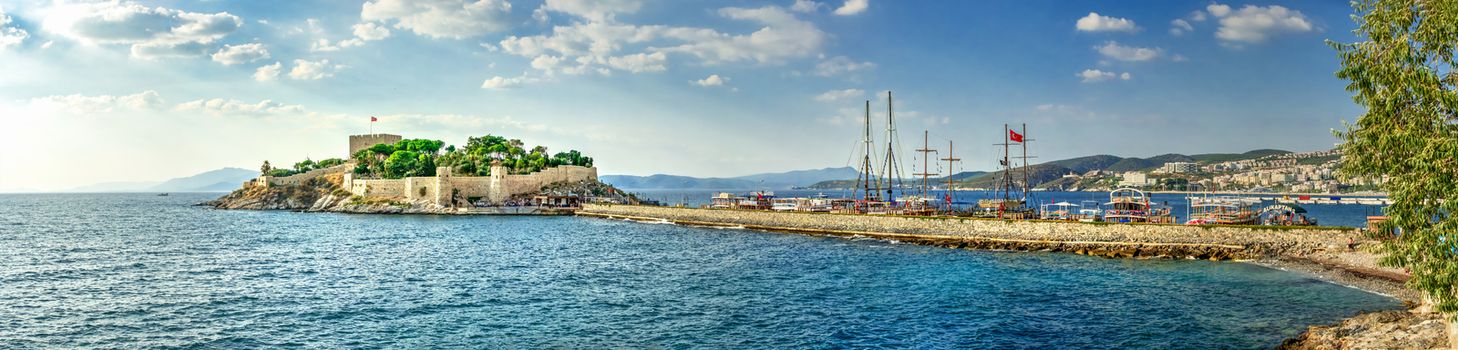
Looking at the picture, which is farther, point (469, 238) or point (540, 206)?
point (540, 206)

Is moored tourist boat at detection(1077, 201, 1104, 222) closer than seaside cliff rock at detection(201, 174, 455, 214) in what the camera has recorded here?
Yes

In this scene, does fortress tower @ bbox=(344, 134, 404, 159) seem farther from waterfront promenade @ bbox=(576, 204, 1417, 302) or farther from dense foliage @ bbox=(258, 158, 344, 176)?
waterfront promenade @ bbox=(576, 204, 1417, 302)

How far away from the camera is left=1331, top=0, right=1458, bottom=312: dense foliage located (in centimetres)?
1196

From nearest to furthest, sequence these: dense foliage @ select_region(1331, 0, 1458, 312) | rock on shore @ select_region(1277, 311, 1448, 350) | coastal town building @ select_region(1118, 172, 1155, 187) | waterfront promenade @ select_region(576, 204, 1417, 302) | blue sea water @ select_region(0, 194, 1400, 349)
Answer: dense foliage @ select_region(1331, 0, 1458, 312) → rock on shore @ select_region(1277, 311, 1448, 350) → blue sea water @ select_region(0, 194, 1400, 349) → waterfront promenade @ select_region(576, 204, 1417, 302) → coastal town building @ select_region(1118, 172, 1155, 187)

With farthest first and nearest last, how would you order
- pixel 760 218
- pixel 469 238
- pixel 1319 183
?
1. pixel 1319 183
2. pixel 760 218
3. pixel 469 238

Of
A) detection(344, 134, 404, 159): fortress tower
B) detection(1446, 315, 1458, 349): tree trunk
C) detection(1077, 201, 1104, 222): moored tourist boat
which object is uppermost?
detection(344, 134, 404, 159): fortress tower

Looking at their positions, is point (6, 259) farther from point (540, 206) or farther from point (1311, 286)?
point (1311, 286)

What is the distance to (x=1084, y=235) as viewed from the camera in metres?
42.3

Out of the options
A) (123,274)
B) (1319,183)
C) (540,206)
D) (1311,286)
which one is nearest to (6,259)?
(123,274)

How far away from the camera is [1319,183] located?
158625 mm

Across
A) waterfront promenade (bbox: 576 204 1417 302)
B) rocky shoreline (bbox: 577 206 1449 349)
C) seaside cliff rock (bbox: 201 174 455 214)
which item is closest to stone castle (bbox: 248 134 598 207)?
seaside cliff rock (bbox: 201 174 455 214)

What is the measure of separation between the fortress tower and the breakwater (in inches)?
3271

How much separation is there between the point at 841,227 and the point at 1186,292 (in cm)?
2832

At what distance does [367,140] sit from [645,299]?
4315 inches
